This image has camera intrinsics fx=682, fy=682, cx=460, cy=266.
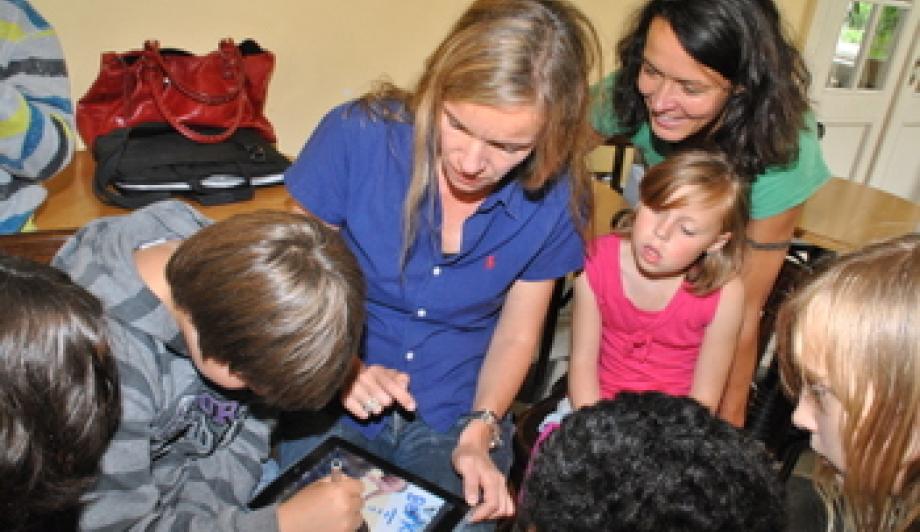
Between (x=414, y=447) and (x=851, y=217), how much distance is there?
1.95 m

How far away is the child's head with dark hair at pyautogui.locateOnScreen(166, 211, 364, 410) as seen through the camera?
944mm

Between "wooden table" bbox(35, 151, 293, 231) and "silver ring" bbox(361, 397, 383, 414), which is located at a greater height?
"wooden table" bbox(35, 151, 293, 231)

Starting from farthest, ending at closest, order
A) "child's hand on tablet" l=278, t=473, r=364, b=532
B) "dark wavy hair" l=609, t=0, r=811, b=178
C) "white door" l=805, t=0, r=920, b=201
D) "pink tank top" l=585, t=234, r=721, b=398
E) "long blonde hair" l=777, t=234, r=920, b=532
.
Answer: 1. "white door" l=805, t=0, r=920, b=201
2. "pink tank top" l=585, t=234, r=721, b=398
3. "dark wavy hair" l=609, t=0, r=811, b=178
4. "child's hand on tablet" l=278, t=473, r=364, b=532
5. "long blonde hair" l=777, t=234, r=920, b=532

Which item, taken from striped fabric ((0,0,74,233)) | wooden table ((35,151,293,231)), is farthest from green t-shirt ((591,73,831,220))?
striped fabric ((0,0,74,233))

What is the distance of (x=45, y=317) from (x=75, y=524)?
41cm

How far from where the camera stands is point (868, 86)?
436 cm

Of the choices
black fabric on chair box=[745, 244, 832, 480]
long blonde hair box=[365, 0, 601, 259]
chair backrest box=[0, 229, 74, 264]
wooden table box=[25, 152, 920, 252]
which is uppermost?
long blonde hair box=[365, 0, 601, 259]

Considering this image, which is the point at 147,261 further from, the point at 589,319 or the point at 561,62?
the point at 589,319

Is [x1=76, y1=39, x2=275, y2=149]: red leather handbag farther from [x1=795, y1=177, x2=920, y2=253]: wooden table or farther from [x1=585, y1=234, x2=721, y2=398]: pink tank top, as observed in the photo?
[x1=795, y1=177, x2=920, y2=253]: wooden table

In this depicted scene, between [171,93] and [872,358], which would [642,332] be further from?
[171,93]

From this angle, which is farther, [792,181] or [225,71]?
[225,71]

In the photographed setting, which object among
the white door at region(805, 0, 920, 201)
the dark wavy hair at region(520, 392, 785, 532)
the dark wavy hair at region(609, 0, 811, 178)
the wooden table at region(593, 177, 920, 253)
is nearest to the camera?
the dark wavy hair at region(520, 392, 785, 532)

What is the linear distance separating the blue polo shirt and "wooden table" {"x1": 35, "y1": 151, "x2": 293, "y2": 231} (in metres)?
0.50

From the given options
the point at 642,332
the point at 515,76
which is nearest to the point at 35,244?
the point at 515,76
